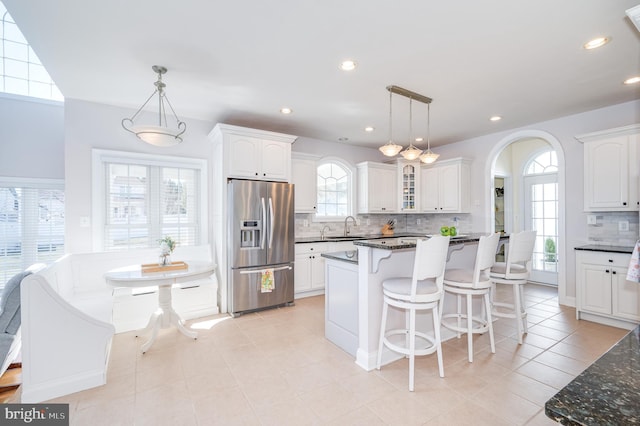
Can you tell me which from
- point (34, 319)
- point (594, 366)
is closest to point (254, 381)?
point (34, 319)

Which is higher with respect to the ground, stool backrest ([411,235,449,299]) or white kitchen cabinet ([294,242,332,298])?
stool backrest ([411,235,449,299])

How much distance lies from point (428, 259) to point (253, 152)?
2.79m

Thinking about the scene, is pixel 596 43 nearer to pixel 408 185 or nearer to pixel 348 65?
pixel 348 65

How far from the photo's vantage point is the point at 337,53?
2516 mm

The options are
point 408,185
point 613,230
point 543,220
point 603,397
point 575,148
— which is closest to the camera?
point 603,397

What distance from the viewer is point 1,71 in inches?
159

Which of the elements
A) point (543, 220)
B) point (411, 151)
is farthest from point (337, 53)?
point (543, 220)

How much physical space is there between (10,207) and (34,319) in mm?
3015

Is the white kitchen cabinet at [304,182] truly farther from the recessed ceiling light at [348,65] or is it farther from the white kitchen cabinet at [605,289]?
the white kitchen cabinet at [605,289]

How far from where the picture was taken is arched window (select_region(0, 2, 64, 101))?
405 centimetres

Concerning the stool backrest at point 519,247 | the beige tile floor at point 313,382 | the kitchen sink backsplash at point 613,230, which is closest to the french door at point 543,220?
the kitchen sink backsplash at point 613,230

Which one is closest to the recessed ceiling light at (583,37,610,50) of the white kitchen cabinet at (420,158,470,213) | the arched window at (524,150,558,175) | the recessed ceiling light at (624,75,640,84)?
the recessed ceiling light at (624,75,640,84)

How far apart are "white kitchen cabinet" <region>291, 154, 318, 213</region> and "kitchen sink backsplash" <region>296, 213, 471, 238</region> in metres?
0.33

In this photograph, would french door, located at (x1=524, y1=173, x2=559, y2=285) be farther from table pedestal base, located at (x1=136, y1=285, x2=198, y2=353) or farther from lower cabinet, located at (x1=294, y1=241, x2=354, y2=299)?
table pedestal base, located at (x1=136, y1=285, x2=198, y2=353)
